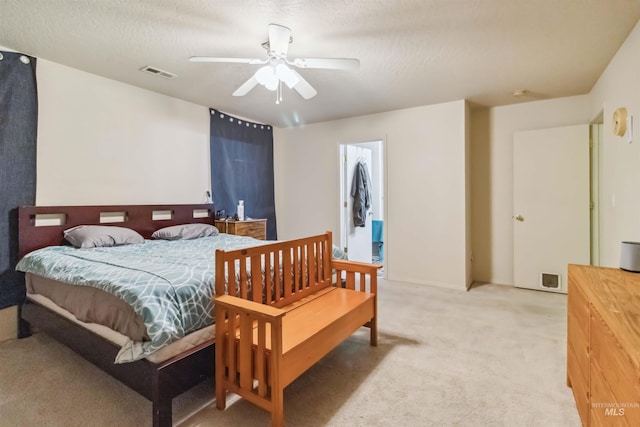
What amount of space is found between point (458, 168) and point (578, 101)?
4.83 feet

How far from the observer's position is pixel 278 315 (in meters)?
1.38

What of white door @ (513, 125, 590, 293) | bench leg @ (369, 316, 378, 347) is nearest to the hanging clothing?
white door @ (513, 125, 590, 293)

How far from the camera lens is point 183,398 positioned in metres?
1.73

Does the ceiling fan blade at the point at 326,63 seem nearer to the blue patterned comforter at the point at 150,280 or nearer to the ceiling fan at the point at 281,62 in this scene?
the ceiling fan at the point at 281,62

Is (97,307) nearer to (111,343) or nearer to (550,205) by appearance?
(111,343)

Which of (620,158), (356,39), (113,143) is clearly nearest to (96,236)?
(113,143)

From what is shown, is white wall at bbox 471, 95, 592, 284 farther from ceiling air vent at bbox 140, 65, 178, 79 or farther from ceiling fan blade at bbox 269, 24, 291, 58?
ceiling air vent at bbox 140, 65, 178, 79

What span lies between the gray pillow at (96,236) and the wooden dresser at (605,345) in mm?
3172

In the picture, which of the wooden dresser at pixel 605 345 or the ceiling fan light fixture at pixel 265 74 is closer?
the wooden dresser at pixel 605 345

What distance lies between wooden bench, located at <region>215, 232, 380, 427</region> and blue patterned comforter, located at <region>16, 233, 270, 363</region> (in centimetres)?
12

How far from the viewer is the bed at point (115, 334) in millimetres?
1416

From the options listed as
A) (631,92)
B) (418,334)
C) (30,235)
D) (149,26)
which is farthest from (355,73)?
(30,235)

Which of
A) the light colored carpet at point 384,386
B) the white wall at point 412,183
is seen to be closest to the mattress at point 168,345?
the light colored carpet at point 384,386

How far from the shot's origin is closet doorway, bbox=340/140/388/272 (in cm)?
466
